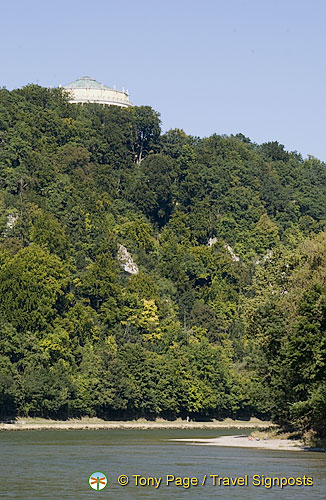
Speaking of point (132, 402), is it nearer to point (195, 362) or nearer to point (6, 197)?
point (195, 362)

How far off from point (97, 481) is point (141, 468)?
705 centimetres

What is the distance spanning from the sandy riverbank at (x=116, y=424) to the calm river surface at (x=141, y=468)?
34.9 metres

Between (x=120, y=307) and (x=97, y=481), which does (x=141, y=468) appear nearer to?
(x=97, y=481)

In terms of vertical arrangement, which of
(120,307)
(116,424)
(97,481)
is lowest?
(116,424)

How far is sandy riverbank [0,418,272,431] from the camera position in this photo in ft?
401

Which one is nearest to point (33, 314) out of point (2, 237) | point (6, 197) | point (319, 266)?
point (2, 237)

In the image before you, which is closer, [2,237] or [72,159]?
[2,237]

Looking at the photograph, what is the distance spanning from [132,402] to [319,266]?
219 ft

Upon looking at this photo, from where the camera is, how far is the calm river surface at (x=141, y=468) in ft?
166

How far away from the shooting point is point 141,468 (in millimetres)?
60969

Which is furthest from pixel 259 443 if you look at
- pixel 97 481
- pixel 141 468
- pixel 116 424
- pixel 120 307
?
pixel 120 307

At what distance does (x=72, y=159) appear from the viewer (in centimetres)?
19675

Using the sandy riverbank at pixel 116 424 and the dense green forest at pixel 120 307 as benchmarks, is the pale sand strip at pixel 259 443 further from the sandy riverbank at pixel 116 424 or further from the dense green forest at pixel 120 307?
the sandy riverbank at pixel 116 424

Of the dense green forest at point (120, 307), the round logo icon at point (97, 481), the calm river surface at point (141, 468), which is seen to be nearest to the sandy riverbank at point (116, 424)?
the dense green forest at point (120, 307)
